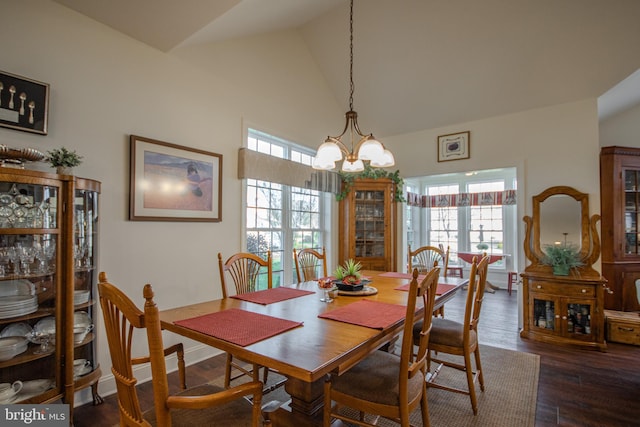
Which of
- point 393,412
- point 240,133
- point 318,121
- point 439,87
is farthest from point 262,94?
point 393,412

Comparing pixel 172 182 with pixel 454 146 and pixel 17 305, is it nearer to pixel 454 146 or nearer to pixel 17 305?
pixel 17 305

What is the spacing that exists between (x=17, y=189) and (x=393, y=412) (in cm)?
230

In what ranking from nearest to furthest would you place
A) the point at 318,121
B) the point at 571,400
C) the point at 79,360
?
the point at 79,360
the point at 571,400
the point at 318,121

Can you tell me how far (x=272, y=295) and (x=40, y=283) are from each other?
137cm

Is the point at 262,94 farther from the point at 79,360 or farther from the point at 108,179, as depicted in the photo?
the point at 79,360

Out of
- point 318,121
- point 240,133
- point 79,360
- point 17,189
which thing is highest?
point 318,121

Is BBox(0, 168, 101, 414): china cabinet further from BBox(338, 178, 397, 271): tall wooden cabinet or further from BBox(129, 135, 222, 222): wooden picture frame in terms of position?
BBox(338, 178, 397, 271): tall wooden cabinet

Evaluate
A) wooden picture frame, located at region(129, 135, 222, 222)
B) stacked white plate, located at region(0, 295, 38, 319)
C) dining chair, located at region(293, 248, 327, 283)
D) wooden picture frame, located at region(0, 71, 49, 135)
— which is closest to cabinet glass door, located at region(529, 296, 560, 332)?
dining chair, located at region(293, 248, 327, 283)

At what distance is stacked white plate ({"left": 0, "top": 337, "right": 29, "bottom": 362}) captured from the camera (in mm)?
1773

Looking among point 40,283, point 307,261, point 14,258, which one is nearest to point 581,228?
point 307,261

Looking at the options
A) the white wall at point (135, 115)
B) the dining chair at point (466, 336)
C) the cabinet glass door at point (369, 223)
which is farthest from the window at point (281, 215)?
the dining chair at point (466, 336)

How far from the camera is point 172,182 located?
9.24 feet

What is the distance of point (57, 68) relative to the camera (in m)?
2.20

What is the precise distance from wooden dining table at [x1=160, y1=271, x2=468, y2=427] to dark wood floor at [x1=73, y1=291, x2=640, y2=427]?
40.7 inches
